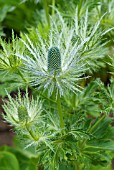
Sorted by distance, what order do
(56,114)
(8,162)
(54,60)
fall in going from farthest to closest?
1. (8,162)
2. (56,114)
3. (54,60)

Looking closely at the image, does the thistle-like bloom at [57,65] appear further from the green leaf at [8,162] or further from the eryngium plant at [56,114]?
the green leaf at [8,162]

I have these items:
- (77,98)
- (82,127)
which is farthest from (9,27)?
(82,127)

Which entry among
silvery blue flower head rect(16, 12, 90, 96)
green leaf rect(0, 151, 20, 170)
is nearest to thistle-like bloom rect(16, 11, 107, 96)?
silvery blue flower head rect(16, 12, 90, 96)

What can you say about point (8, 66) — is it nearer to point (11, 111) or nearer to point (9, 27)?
point (11, 111)

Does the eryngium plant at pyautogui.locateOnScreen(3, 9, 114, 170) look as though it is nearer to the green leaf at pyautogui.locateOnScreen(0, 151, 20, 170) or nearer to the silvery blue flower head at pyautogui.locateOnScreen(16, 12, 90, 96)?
the silvery blue flower head at pyautogui.locateOnScreen(16, 12, 90, 96)

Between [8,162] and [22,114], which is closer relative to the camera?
[22,114]

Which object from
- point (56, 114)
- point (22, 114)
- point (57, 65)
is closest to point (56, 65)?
point (57, 65)

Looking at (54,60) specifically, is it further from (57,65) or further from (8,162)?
(8,162)
